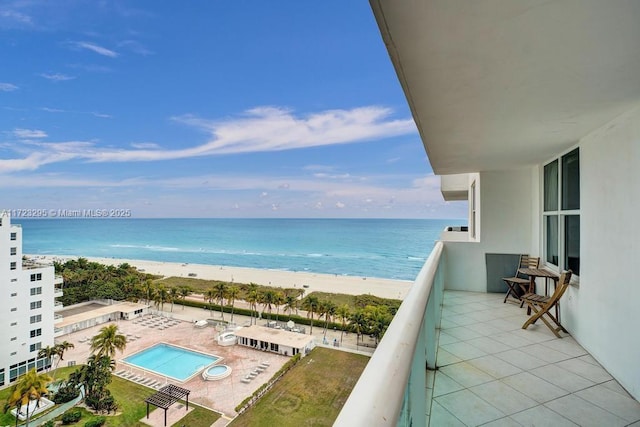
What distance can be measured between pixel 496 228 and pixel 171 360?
15916 millimetres

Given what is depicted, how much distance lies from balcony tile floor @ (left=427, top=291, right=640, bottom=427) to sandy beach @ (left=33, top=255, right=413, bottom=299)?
2193 centimetres

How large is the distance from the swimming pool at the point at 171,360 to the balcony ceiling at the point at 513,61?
50.0 ft

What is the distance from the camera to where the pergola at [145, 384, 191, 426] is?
11.0m

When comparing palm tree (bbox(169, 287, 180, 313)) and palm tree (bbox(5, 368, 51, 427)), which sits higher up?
palm tree (bbox(169, 287, 180, 313))

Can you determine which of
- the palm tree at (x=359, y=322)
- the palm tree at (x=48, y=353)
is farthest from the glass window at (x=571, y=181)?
the palm tree at (x=48, y=353)

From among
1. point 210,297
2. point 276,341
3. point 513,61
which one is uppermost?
point 513,61

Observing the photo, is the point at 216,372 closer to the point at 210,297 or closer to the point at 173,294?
the point at 210,297

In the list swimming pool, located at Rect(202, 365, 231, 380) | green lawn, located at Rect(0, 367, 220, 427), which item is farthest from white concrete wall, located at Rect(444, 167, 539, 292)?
swimming pool, located at Rect(202, 365, 231, 380)

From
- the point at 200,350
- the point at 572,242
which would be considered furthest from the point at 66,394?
the point at 572,242

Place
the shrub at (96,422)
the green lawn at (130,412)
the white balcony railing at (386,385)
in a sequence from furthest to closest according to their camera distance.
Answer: the green lawn at (130,412), the shrub at (96,422), the white balcony railing at (386,385)

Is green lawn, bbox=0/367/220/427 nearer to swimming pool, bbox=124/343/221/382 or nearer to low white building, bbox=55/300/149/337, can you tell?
swimming pool, bbox=124/343/221/382

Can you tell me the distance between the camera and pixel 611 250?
9.68ft

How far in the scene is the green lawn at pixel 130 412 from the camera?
35.0ft

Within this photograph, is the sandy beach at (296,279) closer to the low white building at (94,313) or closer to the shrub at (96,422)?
the low white building at (94,313)
